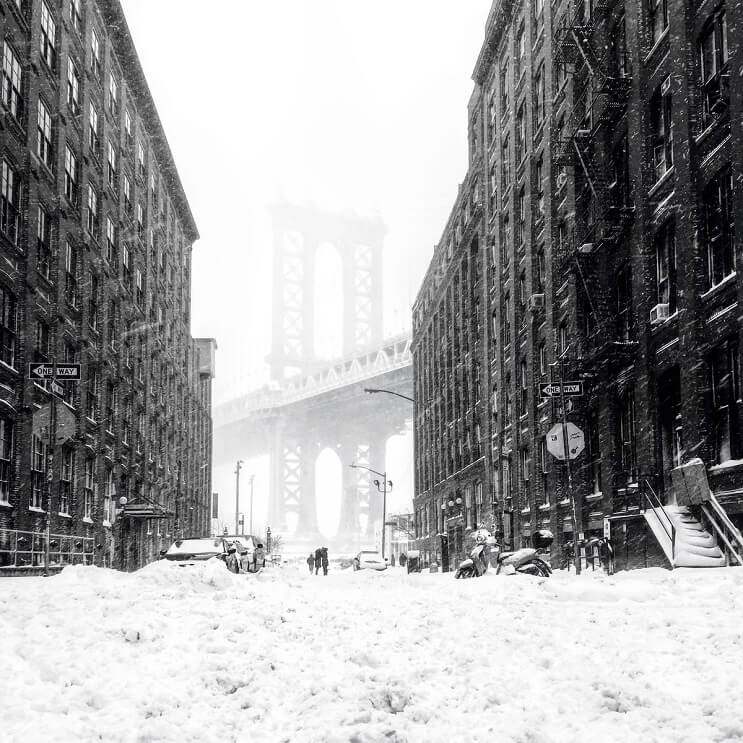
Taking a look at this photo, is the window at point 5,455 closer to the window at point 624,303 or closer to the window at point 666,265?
the window at point 624,303

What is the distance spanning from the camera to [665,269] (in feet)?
77.2

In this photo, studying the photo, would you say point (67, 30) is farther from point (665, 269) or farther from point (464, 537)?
point (464, 537)

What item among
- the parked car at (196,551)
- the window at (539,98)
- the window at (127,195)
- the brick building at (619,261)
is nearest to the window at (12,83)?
the parked car at (196,551)

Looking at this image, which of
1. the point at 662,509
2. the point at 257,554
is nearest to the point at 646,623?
the point at 662,509

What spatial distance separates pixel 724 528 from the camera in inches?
749

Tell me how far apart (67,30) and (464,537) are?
115 ft

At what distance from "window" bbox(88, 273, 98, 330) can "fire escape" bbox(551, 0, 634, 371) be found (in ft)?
59.8

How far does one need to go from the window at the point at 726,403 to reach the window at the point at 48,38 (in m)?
22.9

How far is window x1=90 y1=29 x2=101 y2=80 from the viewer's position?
3836 cm

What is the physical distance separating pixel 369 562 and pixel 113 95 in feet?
82.4

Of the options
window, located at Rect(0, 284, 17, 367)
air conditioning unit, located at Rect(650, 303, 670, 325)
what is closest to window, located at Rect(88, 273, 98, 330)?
window, located at Rect(0, 284, 17, 367)

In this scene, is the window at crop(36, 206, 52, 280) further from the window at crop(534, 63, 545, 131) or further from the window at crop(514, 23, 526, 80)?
the window at crop(514, 23, 526, 80)

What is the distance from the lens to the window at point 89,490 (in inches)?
1367

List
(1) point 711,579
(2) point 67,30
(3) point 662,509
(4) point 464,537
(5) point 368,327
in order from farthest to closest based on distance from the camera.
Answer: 1. (5) point 368,327
2. (4) point 464,537
3. (2) point 67,30
4. (3) point 662,509
5. (1) point 711,579
